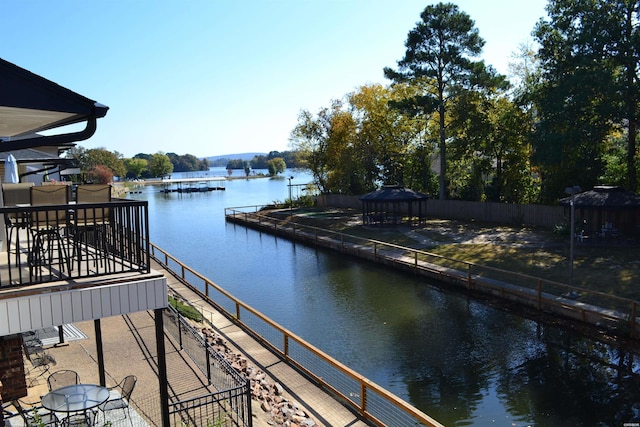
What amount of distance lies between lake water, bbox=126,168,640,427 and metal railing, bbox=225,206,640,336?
605 mm

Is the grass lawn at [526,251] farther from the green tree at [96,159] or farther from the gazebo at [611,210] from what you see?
the green tree at [96,159]

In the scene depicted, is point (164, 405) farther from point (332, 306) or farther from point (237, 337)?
point (332, 306)

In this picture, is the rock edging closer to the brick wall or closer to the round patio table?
the round patio table

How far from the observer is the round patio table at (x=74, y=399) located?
5395 mm

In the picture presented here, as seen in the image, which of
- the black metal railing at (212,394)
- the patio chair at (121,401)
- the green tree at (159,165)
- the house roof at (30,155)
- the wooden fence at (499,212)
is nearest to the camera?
the patio chair at (121,401)

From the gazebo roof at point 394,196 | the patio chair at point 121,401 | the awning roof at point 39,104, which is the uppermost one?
the awning roof at point 39,104

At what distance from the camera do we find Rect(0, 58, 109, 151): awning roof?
411 centimetres

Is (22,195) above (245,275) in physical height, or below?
above

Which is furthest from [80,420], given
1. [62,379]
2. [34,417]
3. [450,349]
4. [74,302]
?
[450,349]

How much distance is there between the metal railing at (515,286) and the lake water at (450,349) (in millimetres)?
605

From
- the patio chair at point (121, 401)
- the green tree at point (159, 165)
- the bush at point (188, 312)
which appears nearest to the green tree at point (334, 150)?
the bush at point (188, 312)

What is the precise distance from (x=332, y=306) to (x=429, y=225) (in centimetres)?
1363

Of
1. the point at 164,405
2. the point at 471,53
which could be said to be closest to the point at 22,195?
the point at 164,405

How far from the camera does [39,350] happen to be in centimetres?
861
